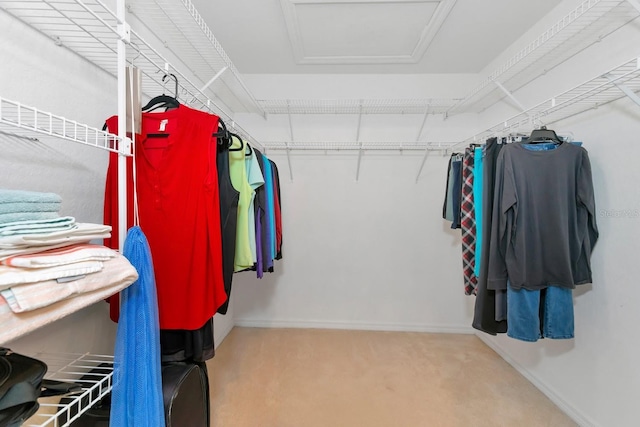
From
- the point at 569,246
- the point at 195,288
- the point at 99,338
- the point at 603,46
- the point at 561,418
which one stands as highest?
the point at 603,46

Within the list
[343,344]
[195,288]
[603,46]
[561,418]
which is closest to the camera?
[195,288]

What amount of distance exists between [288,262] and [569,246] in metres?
Result: 2.11

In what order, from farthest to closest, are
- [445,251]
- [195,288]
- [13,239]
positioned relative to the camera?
[445,251] → [195,288] → [13,239]

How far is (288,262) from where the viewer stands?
9.03ft

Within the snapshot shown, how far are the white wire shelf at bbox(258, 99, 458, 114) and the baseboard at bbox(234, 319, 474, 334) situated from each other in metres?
2.01

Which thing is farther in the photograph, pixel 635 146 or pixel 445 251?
pixel 445 251

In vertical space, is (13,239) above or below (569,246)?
above

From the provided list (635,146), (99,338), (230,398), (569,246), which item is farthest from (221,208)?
(635,146)

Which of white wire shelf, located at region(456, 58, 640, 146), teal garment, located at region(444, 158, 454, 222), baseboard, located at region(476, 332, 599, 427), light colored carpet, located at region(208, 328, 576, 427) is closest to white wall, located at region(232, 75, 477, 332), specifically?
light colored carpet, located at region(208, 328, 576, 427)

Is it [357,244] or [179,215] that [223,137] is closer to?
[179,215]

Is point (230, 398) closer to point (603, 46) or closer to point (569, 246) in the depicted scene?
point (569, 246)

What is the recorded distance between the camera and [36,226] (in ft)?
1.90

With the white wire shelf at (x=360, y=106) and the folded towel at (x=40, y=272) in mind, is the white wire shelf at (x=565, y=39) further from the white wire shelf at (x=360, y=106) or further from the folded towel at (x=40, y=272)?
the folded towel at (x=40, y=272)

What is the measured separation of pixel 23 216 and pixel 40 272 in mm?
138
